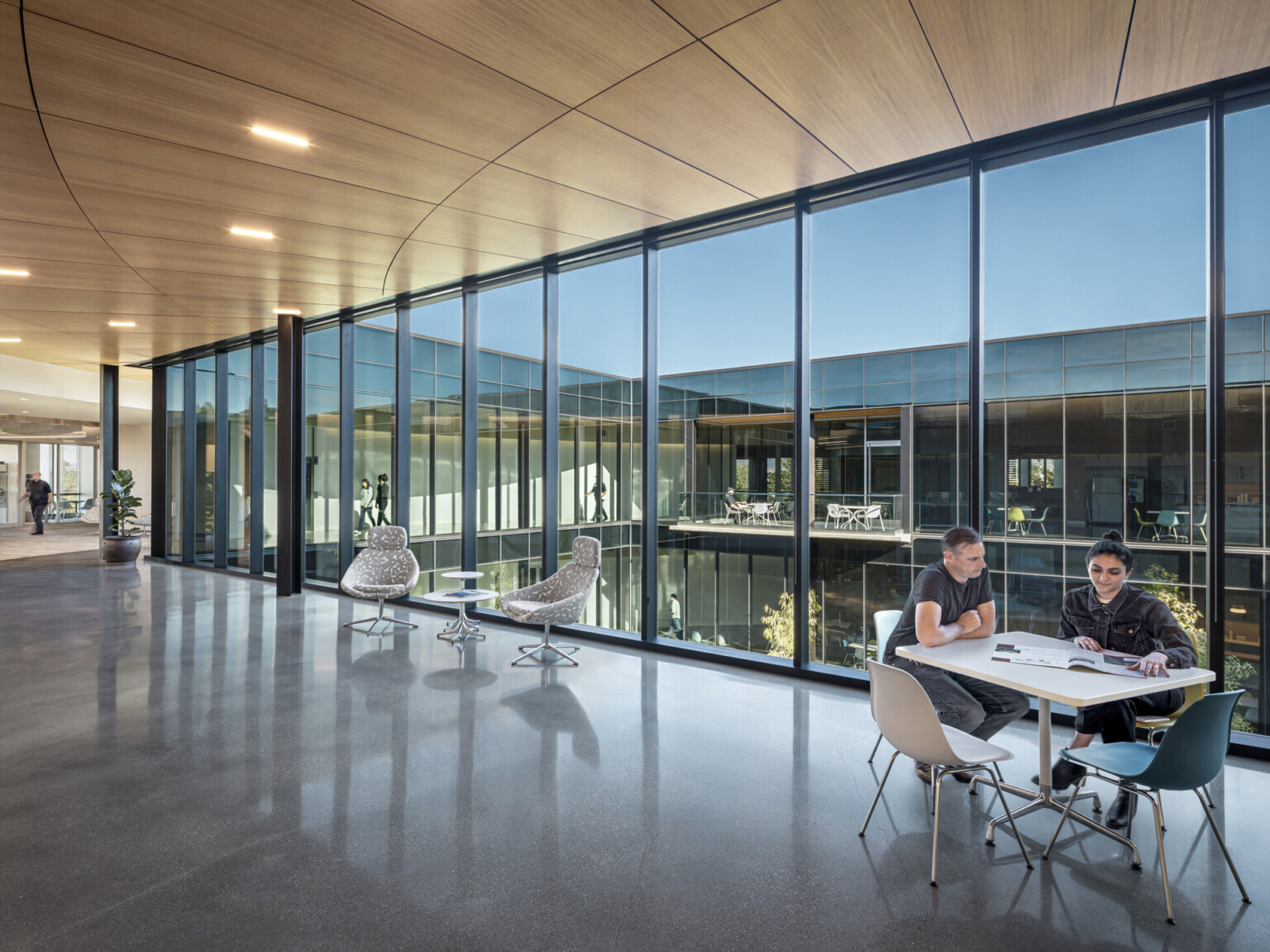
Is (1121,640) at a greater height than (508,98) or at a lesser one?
lesser

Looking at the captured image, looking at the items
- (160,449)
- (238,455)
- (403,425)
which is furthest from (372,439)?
(160,449)

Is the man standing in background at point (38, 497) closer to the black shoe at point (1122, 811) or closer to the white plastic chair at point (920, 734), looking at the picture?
the white plastic chair at point (920, 734)

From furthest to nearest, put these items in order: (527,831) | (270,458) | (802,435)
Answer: (270,458) < (802,435) < (527,831)

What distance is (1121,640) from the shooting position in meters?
3.33

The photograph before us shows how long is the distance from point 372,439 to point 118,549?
6.60 m

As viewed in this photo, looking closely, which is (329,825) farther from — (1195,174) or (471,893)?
(1195,174)

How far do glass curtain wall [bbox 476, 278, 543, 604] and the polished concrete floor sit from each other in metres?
4.11

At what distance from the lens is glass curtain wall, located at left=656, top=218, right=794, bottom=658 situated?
6668mm

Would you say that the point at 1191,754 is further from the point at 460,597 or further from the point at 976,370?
the point at 460,597

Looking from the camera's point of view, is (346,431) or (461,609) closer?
(461,609)

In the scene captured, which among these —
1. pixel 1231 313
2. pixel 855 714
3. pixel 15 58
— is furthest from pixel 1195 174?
pixel 15 58

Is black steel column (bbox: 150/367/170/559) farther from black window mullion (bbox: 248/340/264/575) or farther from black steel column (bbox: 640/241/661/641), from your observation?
black steel column (bbox: 640/241/661/641)

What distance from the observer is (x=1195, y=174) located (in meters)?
4.21

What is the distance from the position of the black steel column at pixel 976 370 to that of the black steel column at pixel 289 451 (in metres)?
8.50
